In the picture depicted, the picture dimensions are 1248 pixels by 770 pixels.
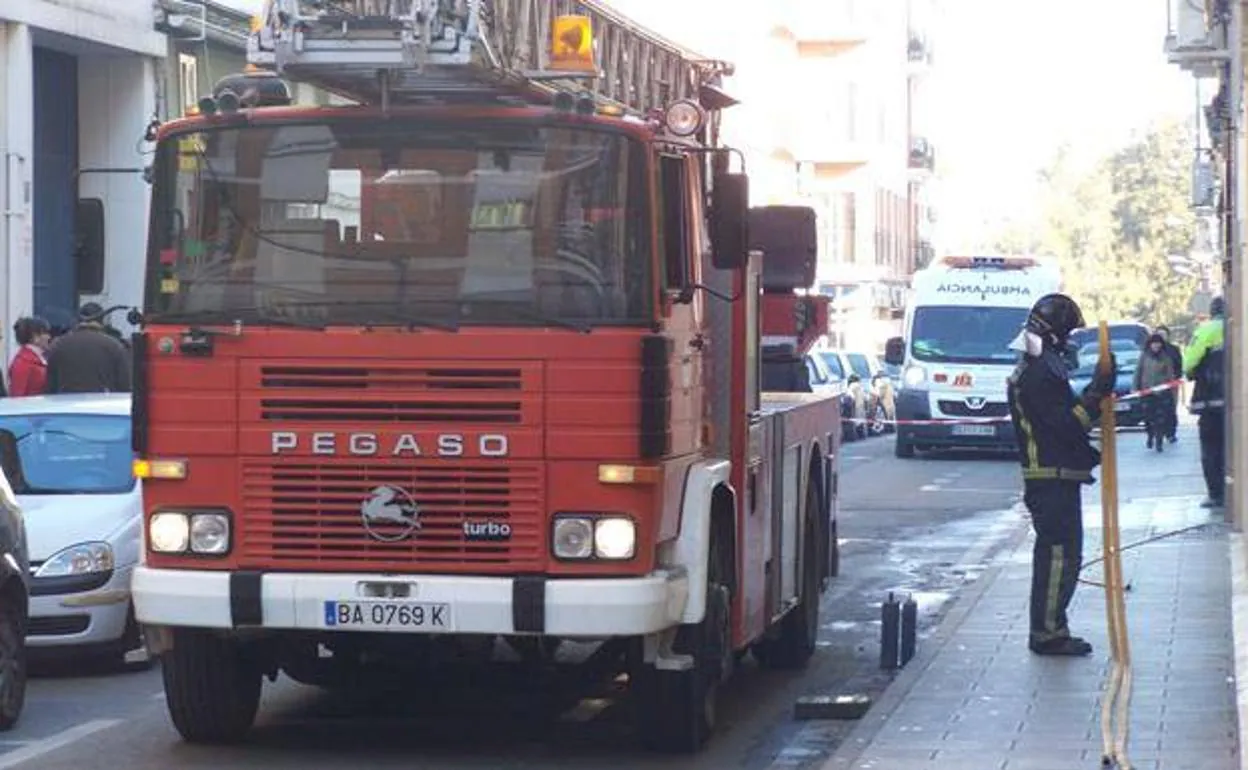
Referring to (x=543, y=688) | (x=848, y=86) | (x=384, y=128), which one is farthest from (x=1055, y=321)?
(x=848, y=86)

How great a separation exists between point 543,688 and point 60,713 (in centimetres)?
240

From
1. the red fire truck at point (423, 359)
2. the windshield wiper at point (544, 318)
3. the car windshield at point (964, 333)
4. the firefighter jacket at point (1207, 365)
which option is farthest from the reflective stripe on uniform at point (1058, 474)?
the car windshield at point (964, 333)

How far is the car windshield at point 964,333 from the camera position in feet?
117

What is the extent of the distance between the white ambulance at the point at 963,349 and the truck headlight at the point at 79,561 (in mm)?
22765

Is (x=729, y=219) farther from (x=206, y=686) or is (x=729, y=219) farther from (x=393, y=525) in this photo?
(x=206, y=686)

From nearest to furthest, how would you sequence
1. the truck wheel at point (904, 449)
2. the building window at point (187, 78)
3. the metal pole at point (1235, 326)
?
the metal pole at point (1235, 326) < the building window at point (187, 78) < the truck wheel at point (904, 449)

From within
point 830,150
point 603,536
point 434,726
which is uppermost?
point 830,150

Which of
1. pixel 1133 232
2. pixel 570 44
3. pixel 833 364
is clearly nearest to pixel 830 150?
pixel 1133 232

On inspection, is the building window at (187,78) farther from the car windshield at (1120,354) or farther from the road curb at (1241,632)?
the road curb at (1241,632)

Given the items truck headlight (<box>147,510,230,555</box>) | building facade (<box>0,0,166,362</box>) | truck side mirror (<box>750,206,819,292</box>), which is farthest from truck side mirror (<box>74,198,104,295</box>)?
building facade (<box>0,0,166,362</box>)

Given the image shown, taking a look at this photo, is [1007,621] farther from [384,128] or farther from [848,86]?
[848,86]

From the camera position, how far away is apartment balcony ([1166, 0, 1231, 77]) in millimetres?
26417

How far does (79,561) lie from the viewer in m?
13.5

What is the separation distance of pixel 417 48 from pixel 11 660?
11.6ft
